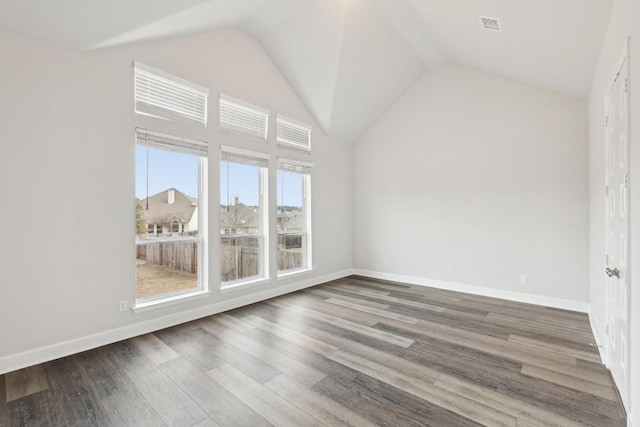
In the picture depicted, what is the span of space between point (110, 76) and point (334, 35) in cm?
278

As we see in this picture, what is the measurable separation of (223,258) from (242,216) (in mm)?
694

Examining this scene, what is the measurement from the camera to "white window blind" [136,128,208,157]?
135 inches

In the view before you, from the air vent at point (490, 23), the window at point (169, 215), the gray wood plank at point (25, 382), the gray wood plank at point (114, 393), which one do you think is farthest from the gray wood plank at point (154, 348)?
the air vent at point (490, 23)

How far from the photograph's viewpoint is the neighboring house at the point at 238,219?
4285 millimetres

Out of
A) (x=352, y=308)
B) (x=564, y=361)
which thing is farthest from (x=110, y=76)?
(x=564, y=361)

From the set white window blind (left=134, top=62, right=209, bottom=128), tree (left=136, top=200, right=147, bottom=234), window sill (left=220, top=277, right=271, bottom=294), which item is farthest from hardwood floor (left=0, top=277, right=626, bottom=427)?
white window blind (left=134, top=62, right=209, bottom=128)

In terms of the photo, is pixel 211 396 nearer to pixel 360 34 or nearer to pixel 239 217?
pixel 239 217

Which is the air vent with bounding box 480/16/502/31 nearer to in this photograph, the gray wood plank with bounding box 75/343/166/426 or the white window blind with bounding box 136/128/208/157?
the white window blind with bounding box 136/128/208/157

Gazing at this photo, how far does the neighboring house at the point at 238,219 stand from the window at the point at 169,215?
1.12 feet

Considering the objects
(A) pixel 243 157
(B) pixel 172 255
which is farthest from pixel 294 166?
(B) pixel 172 255

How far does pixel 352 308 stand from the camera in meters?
4.29

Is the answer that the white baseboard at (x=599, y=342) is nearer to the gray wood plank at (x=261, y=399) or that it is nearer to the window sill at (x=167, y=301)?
the gray wood plank at (x=261, y=399)

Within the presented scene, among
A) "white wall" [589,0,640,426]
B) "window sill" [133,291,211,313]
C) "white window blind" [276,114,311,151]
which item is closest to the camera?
"white wall" [589,0,640,426]

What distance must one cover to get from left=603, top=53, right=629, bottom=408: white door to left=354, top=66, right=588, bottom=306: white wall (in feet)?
6.14
